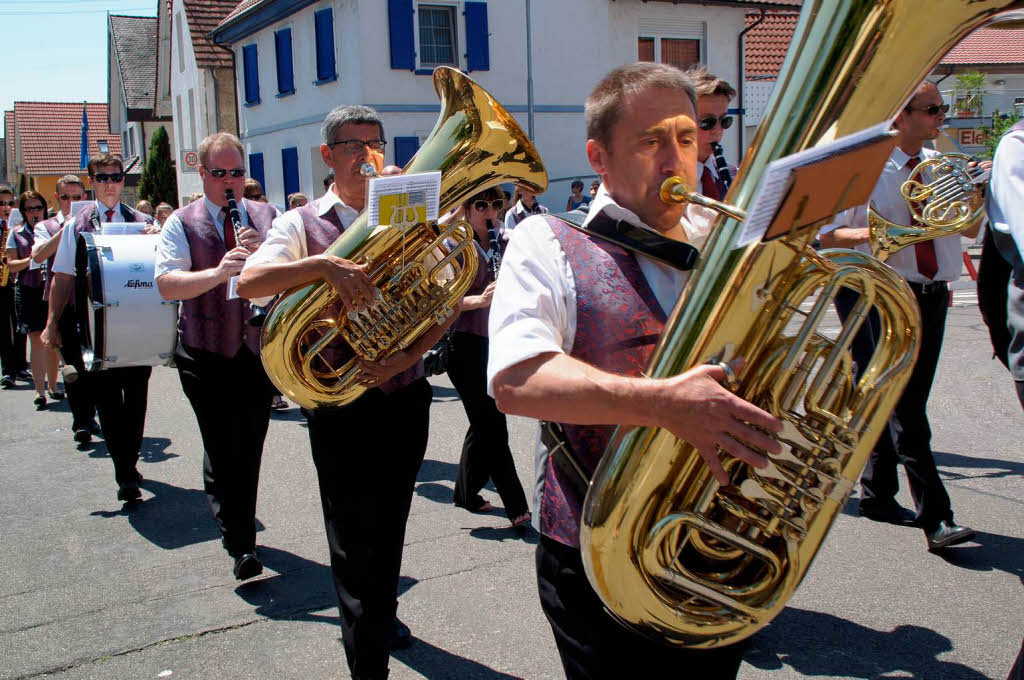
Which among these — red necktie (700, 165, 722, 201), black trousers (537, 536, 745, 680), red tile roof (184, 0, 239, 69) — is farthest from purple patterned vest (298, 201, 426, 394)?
red tile roof (184, 0, 239, 69)

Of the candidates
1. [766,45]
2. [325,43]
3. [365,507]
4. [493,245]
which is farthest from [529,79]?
[365,507]

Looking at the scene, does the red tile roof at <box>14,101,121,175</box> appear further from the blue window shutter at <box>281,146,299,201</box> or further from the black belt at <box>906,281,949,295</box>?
the black belt at <box>906,281,949,295</box>

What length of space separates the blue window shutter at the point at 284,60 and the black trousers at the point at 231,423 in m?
17.3

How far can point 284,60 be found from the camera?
20.2 m

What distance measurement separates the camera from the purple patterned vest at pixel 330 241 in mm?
2949

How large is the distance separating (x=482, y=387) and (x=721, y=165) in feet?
6.26

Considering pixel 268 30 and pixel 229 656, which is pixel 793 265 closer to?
pixel 229 656

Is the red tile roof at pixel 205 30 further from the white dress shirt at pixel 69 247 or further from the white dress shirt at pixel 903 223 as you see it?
the white dress shirt at pixel 903 223

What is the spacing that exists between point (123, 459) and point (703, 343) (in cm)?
460

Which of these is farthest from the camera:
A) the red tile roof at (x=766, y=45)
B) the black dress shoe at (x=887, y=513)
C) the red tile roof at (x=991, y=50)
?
the red tile roof at (x=991, y=50)

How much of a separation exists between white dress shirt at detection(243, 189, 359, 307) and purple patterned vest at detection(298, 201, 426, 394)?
0.01 m

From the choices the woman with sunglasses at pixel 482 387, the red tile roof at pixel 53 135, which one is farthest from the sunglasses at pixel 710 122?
the red tile roof at pixel 53 135

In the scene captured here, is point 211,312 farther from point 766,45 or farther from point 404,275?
point 766,45

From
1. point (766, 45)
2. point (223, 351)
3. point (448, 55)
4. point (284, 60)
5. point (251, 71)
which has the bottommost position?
point (223, 351)
